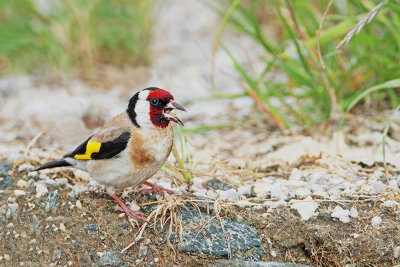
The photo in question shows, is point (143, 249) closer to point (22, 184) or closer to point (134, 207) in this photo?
point (134, 207)

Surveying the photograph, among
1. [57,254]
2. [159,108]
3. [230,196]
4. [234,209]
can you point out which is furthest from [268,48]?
[57,254]

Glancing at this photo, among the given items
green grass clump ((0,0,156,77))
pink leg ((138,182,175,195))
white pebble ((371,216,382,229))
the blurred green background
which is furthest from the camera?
green grass clump ((0,0,156,77))

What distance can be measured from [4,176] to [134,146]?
1034 mm

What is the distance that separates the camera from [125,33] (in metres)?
6.34

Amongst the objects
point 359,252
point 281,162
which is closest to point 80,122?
point 281,162

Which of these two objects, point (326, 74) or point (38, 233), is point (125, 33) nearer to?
point (326, 74)

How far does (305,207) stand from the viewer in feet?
11.0

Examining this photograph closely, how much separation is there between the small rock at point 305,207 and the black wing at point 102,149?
Result: 41.3 inches

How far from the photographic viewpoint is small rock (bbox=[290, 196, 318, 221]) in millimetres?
3326

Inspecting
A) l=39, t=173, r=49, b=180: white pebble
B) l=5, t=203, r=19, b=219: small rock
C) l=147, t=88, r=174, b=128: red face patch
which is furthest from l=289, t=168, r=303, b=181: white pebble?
l=5, t=203, r=19, b=219: small rock

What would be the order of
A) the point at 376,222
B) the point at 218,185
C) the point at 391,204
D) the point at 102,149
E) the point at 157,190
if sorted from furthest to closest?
the point at 218,185 < the point at 157,190 < the point at 102,149 < the point at 391,204 < the point at 376,222

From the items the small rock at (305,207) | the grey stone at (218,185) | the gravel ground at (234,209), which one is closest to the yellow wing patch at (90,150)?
the gravel ground at (234,209)

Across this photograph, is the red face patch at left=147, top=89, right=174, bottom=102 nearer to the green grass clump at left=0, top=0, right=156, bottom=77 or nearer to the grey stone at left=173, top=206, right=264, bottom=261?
the grey stone at left=173, top=206, right=264, bottom=261

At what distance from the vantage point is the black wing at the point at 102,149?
135 inches
